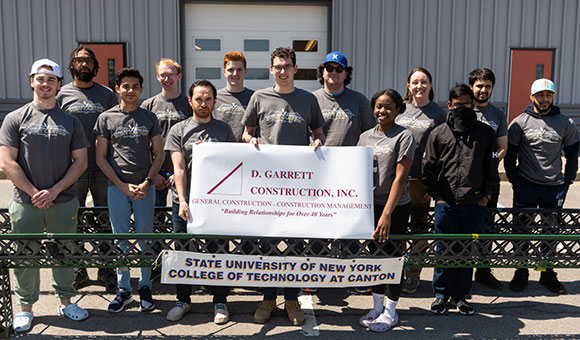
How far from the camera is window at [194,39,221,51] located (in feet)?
37.2

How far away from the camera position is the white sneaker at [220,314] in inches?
154

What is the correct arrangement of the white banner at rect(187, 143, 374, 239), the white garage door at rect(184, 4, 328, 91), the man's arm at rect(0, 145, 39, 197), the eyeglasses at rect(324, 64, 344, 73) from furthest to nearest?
1. the white garage door at rect(184, 4, 328, 91)
2. the eyeglasses at rect(324, 64, 344, 73)
3. the man's arm at rect(0, 145, 39, 197)
4. the white banner at rect(187, 143, 374, 239)

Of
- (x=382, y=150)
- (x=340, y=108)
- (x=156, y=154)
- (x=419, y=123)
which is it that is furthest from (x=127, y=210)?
(x=419, y=123)

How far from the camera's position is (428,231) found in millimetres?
4402

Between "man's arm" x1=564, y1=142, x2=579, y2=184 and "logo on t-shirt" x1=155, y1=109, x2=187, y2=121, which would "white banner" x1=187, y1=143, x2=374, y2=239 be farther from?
"man's arm" x1=564, y1=142, x2=579, y2=184

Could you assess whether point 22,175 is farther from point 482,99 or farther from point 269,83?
point 269,83

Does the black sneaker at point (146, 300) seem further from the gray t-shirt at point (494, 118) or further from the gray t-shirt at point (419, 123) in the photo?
the gray t-shirt at point (494, 118)

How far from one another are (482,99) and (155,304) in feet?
11.4

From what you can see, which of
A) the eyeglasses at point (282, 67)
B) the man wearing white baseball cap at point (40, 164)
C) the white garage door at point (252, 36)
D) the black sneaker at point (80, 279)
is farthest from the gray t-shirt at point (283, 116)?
the white garage door at point (252, 36)

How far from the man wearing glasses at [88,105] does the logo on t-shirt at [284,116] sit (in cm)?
163

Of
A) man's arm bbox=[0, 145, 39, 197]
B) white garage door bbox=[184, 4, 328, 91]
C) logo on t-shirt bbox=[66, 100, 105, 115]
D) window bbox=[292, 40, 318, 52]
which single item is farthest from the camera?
window bbox=[292, 40, 318, 52]

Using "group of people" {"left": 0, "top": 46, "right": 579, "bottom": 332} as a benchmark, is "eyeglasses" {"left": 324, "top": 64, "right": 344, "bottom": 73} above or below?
above

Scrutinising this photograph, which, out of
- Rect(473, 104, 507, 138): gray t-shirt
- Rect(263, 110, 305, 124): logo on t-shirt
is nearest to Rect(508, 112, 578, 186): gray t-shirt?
Rect(473, 104, 507, 138): gray t-shirt

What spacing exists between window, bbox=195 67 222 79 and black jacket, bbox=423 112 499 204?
27.2ft
